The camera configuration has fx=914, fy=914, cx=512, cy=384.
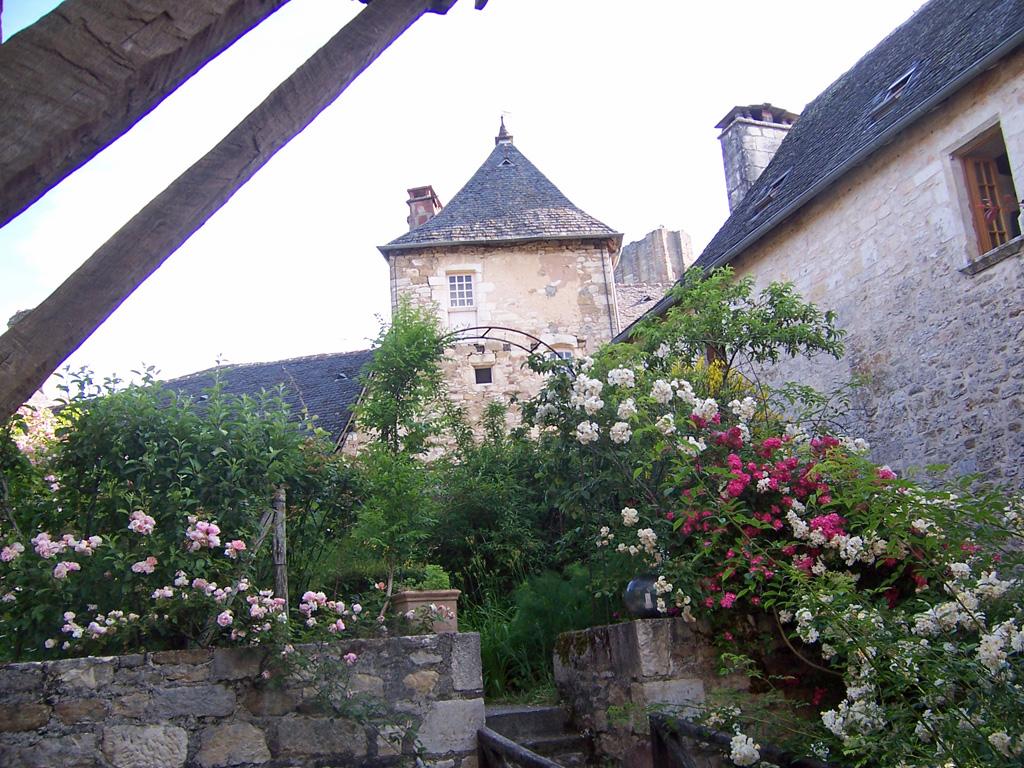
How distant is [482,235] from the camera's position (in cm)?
1579

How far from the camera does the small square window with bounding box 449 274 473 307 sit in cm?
1569

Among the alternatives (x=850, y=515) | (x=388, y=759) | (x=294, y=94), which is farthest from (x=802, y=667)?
(x=294, y=94)

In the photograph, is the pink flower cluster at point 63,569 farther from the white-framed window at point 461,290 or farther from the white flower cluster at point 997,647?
the white-framed window at point 461,290

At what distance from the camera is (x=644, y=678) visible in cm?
435

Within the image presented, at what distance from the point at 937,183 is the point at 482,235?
29.7 feet

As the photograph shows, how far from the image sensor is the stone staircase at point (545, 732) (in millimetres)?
4805

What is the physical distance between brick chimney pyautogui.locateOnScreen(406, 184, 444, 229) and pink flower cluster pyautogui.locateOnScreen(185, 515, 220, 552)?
1435 centimetres

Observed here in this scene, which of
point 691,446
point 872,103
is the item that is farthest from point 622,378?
point 872,103

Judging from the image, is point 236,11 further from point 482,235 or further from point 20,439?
point 482,235

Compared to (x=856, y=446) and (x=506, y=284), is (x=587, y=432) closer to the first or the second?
(x=856, y=446)

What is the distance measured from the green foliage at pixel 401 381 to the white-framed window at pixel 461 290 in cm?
452

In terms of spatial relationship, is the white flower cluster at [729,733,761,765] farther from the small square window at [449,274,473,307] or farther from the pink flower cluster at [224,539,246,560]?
the small square window at [449,274,473,307]

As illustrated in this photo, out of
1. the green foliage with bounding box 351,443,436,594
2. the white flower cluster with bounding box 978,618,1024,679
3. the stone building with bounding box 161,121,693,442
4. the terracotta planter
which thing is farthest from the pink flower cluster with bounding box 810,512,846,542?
the stone building with bounding box 161,121,693,442

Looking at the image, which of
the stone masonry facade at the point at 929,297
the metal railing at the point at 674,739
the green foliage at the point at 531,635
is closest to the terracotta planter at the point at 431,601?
the green foliage at the point at 531,635
